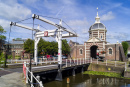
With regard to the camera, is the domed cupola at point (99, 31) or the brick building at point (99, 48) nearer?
the brick building at point (99, 48)

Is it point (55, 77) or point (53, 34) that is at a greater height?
point (53, 34)

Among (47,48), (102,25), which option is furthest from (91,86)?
(102,25)

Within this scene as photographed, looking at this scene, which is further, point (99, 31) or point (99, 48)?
point (99, 31)

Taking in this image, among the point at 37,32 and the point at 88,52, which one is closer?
the point at 37,32

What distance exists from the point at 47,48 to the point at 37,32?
16950 mm

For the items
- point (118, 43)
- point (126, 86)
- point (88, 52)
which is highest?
point (118, 43)

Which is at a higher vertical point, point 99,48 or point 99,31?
point 99,31

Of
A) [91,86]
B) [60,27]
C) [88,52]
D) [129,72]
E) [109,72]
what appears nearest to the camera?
[91,86]

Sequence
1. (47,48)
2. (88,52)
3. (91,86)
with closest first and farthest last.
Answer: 1. (91,86)
2. (88,52)
3. (47,48)

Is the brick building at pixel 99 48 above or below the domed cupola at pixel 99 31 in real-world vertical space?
below

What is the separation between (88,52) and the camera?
30125mm

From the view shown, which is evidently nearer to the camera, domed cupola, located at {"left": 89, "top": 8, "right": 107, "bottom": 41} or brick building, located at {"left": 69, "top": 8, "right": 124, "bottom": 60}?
brick building, located at {"left": 69, "top": 8, "right": 124, "bottom": 60}

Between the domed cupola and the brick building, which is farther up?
the domed cupola

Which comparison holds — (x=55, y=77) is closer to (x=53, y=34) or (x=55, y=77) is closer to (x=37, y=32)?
(x=53, y=34)
